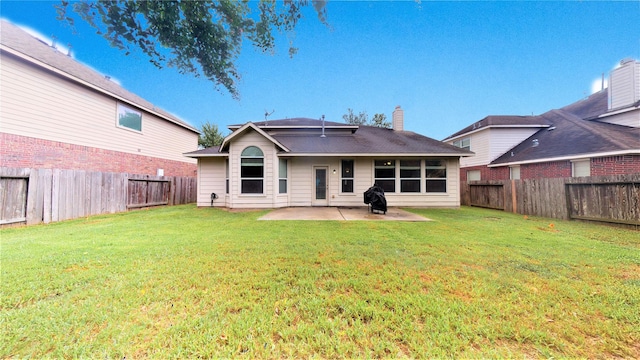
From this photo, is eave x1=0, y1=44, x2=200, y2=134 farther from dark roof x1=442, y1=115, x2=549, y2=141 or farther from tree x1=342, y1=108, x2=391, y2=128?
tree x1=342, y1=108, x2=391, y2=128

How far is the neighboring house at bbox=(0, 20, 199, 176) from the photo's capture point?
26.0 ft

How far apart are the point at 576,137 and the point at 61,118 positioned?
2478 cm

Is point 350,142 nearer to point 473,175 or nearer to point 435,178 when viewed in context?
point 435,178

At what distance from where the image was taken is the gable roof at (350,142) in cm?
1076

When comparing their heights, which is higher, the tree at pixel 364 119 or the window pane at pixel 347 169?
the tree at pixel 364 119

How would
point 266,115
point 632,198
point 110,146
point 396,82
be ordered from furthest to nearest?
A: point 396,82
point 266,115
point 110,146
point 632,198

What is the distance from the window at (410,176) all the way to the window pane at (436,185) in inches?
22.1

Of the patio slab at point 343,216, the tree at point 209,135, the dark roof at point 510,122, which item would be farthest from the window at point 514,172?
the tree at point 209,135

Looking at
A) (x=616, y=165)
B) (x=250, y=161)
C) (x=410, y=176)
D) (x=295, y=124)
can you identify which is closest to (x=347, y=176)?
(x=410, y=176)

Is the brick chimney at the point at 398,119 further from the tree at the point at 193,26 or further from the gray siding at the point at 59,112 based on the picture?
the gray siding at the point at 59,112

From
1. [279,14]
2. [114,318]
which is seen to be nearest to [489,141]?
[279,14]

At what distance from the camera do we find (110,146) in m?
Answer: 11.3

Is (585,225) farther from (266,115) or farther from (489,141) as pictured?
(266,115)

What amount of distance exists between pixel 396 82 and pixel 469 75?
16.4 feet
